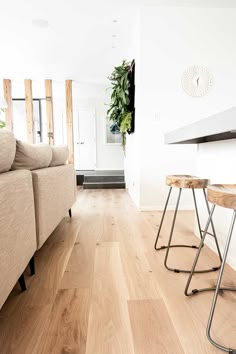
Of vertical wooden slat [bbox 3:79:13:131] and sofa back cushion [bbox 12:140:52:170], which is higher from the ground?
vertical wooden slat [bbox 3:79:13:131]

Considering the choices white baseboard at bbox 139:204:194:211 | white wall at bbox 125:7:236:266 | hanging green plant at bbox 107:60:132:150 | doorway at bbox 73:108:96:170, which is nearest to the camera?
white wall at bbox 125:7:236:266

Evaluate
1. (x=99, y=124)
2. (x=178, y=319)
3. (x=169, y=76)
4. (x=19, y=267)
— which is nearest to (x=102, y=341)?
(x=178, y=319)

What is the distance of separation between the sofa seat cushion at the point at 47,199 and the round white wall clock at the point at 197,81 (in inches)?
76.2

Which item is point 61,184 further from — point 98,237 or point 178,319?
point 178,319

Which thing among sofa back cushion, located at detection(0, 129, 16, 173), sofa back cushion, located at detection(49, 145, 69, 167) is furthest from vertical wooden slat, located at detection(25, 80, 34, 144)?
sofa back cushion, located at detection(0, 129, 16, 173)

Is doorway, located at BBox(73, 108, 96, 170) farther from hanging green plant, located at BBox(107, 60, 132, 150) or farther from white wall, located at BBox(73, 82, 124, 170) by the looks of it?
hanging green plant, located at BBox(107, 60, 132, 150)

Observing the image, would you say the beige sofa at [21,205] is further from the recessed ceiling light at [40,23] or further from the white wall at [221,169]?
the recessed ceiling light at [40,23]

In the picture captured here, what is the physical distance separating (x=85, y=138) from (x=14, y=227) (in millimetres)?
6512

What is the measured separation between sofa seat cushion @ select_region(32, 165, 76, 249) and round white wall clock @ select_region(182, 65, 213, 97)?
1.93 meters

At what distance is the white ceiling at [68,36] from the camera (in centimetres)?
289

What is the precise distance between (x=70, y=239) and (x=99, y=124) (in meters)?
5.71

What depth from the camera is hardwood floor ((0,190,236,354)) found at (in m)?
0.88

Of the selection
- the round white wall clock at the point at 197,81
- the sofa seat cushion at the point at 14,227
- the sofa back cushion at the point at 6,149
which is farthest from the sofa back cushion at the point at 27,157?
the round white wall clock at the point at 197,81

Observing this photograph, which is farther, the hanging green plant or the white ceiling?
the hanging green plant
